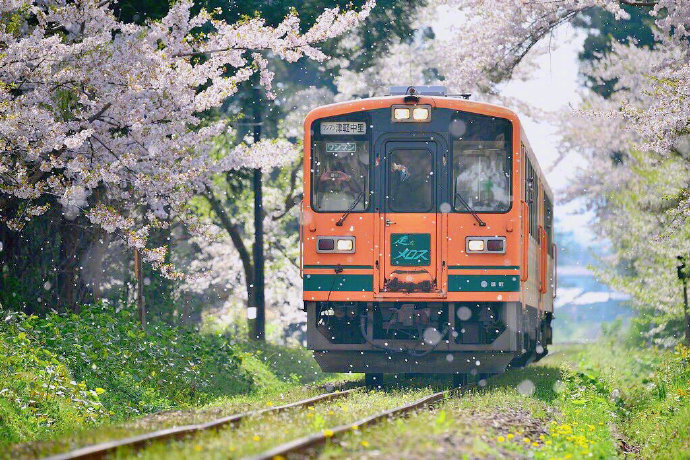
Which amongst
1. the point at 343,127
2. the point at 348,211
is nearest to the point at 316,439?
the point at 348,211

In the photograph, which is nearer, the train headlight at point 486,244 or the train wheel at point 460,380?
the train headlight at point 486,244

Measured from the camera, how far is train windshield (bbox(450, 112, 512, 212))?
13773mm

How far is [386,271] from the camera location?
1384 cm

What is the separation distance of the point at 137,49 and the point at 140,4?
3331 millimetres

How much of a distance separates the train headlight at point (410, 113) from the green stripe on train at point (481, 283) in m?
2.01

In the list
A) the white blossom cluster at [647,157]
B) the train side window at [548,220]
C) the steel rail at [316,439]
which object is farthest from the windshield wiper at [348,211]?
the train side window at [548,220]

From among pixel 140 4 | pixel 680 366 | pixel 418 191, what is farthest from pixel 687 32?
pixel 140 4

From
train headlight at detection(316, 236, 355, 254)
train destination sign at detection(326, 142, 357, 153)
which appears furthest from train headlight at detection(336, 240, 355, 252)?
train destination sign at detection(326, 142, 357, 153)

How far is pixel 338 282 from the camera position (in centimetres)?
1388

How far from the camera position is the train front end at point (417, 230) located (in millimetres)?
13742

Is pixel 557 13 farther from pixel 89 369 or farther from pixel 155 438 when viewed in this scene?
pixel 155 438

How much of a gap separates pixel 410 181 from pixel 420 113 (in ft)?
2.81

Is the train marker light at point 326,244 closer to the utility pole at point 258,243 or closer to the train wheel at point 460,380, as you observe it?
the train wheel at point 460,380

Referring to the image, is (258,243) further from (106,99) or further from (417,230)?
(417,230)
